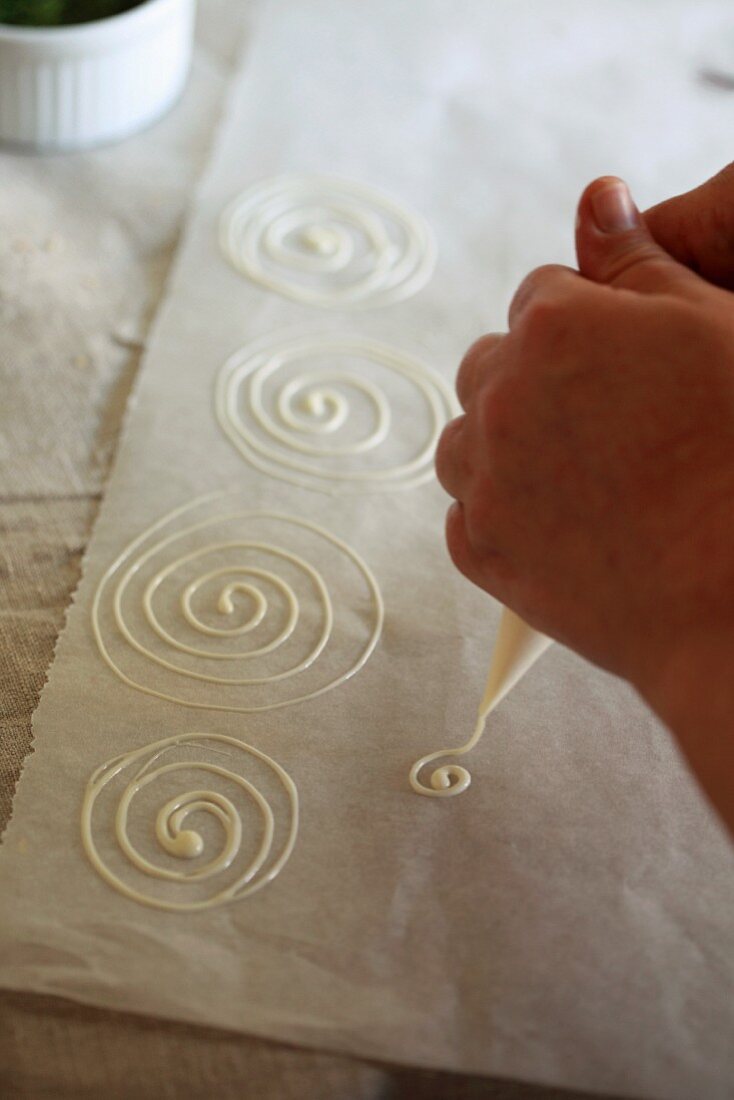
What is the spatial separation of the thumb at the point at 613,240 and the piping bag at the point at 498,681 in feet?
0.70

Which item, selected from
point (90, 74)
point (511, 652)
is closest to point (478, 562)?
point (511, 652)

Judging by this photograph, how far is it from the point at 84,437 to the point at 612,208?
0.50 m

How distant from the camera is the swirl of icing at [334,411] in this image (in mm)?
1006

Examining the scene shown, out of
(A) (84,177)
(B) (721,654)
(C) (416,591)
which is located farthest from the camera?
(A) (84,177)

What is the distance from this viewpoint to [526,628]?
0.73 meters

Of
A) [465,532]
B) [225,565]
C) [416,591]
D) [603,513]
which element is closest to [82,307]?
[225,565]

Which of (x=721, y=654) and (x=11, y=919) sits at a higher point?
(x=721, y=654)

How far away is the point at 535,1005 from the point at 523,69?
1.16 meters

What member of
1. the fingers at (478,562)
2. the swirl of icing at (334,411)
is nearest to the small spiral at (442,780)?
the fingers at (478,562)

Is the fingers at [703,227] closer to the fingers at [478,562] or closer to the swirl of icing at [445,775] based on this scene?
the fingers at [478,562]

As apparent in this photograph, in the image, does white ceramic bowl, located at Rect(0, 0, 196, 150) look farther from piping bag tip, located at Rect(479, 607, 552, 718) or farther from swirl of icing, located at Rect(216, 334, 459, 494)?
piping bag tip, located at Rect(479, 607, 552, 718)

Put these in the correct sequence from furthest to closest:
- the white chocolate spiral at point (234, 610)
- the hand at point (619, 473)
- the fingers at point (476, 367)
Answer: the white chocolate spiral at point (234, 610) → the fingers at point (476, 367) → the hand at point (619, 473)

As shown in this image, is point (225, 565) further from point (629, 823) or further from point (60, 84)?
point (60, 84)

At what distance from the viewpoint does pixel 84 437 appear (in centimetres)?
101
